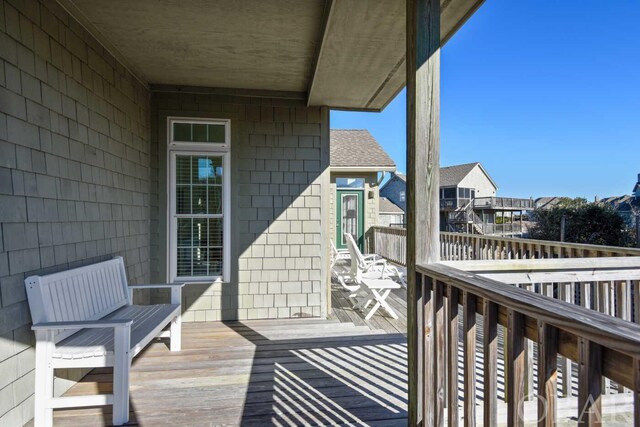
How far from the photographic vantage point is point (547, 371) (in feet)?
3.38

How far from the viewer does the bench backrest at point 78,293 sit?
212cm

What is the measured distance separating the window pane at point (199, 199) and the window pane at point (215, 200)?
0.20 ft

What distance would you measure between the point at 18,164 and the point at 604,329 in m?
2.85

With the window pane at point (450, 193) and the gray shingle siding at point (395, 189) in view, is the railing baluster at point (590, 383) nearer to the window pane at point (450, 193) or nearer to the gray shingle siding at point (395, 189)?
the gray shingle siding at point (395, 189)

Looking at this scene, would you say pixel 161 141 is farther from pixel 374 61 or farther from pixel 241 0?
pixel 374 61

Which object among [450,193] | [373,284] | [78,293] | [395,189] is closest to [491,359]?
[78,293]

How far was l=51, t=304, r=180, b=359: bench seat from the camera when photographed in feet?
7.01

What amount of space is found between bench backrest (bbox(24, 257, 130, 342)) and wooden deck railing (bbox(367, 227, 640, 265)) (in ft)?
15.8

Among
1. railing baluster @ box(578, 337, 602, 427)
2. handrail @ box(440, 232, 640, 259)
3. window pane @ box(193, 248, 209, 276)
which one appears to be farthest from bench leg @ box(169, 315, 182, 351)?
handrail @ box(440, 232, 640, 259)

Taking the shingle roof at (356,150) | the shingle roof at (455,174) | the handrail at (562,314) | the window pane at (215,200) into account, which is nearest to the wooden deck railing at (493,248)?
the shingle roof at (356,150)

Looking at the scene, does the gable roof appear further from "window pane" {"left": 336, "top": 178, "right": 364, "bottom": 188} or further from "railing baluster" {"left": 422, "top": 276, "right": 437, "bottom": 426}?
"railing baluster" {"left": 422, "top": 276, "right": 437, "bottom": 426}

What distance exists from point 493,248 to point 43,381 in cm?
568

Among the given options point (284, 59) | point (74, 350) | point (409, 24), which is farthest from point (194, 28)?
point (74, 350)

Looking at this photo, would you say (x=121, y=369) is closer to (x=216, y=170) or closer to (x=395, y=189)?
(x=216, y=170)
